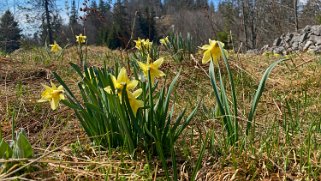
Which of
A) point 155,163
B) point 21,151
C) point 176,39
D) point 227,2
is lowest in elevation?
point 155,163

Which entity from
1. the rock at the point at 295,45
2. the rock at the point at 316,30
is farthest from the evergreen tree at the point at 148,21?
the rock at the point at 316,30

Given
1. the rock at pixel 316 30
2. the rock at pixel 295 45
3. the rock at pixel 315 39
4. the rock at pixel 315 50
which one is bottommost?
the rock at pixel 315 50

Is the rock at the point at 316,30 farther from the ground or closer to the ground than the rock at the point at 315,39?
farther from the ground

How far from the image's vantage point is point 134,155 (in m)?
1.39

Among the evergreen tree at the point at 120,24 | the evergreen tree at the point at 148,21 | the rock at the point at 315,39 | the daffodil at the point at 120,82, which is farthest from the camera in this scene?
the rock at the point at 315,39

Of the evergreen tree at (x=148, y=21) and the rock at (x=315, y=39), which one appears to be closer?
the evergreen tree at (x=148, y=21)

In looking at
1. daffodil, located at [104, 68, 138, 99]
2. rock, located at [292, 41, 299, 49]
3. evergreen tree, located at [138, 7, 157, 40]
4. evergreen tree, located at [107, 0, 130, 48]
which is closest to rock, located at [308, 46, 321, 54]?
rock, located at [292, 41, 299, 49]

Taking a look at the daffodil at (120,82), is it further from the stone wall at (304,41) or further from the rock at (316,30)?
the rock at (316,30)

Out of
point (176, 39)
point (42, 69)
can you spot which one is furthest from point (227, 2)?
point (42, 69)

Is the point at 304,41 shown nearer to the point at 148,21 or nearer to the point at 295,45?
the point at 295,45

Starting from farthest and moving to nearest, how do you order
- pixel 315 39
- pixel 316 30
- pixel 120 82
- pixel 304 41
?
pixel 304 41 → pixel 316 30 → pixel 315 39 → pixel 120 82

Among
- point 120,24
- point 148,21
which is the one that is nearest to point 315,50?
point 148,21

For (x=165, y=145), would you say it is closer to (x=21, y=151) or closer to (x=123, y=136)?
(x=123, y=136)

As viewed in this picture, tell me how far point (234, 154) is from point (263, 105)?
1.18m
